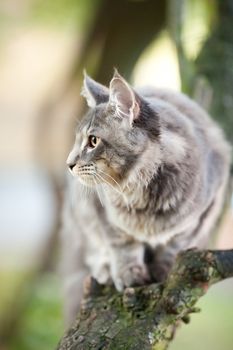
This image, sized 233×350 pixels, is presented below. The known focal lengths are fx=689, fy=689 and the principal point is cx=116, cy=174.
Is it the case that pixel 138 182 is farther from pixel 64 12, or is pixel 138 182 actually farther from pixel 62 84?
pixel 64 12

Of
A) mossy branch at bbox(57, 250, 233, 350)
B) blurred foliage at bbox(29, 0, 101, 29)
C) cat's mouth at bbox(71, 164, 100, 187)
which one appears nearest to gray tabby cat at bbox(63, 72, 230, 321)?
cat's mouth at bbox(71, 164, 100, 187)

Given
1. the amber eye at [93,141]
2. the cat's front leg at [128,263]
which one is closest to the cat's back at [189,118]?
the amber eye at [93,141]

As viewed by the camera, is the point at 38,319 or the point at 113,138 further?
the point at 38,319

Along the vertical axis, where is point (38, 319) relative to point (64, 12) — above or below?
below

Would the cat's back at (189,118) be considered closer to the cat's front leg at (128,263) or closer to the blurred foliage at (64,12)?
the cat's front leg at (128,263)

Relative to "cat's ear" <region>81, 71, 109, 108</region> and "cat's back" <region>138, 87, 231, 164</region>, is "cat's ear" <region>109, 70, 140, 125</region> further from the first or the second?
"cat's back" <region>138, 87, 231, 164</region>

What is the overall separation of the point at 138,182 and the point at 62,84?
89.7 inches

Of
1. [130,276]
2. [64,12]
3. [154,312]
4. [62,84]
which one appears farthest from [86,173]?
[64,12]

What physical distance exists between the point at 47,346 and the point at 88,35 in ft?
6.11

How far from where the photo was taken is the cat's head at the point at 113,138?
206cm

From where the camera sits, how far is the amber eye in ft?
6.86

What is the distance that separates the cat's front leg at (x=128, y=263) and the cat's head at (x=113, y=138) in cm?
49

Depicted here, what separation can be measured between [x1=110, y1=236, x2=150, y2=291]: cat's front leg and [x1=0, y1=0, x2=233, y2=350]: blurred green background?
0.62 meters

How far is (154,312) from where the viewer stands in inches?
81.5
